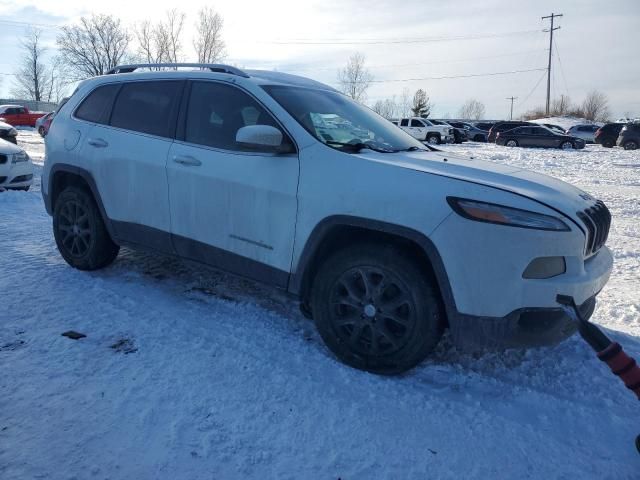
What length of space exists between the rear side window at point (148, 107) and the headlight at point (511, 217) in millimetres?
2478

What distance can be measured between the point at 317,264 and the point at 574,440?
174cm

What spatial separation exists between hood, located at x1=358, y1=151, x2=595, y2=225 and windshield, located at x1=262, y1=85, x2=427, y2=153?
0.86ft

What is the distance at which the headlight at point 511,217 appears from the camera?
2670 millimetres

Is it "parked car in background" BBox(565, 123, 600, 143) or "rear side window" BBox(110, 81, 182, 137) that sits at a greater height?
"parked car in background" BBox(565, 123, 600, 143)

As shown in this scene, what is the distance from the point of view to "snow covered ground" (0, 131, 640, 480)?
2.35 meters

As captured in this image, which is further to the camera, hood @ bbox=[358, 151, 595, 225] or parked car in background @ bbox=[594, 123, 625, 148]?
parked car in background @ bbox=[594, 123, 625, 148]

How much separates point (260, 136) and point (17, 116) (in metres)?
40.6

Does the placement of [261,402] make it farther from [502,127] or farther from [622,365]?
[502,127]

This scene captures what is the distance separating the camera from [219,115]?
12.6 feet

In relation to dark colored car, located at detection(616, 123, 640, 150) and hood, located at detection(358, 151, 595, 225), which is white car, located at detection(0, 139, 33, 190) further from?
dark colored car, located at detection(616, 123, 640, 150)

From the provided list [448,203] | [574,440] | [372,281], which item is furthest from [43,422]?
[574,440]

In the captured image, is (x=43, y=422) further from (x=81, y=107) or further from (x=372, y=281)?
(x=81, y=107)

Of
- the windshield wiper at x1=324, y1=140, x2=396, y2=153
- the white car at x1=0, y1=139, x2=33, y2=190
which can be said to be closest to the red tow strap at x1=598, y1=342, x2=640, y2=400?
the windshield wiper at x1=324, y1=140, x2=396, y2=153

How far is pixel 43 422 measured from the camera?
2.53 meters
